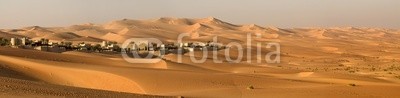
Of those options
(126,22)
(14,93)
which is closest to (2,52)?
(14,93)

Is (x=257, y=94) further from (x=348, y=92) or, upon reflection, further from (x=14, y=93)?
(x=14, y=93)

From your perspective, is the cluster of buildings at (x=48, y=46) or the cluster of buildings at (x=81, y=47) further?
the cluster of buildings at (x=81, y=47)

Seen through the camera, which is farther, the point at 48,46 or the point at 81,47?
the point at 81,47

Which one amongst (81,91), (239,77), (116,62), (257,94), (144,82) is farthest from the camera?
Answer: (116,62)

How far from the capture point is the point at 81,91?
40.3ft

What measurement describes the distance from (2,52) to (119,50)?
18740mm

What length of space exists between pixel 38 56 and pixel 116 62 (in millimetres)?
4025

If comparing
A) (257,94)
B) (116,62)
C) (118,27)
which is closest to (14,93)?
(257,94)

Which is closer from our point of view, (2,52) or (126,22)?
(2,52)

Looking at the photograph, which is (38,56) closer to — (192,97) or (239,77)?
(239,77)

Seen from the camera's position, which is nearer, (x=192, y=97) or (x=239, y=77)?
(x=192, y=97)

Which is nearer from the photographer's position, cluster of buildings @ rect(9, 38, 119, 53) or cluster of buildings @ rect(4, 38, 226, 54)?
cluster of buildings @ rect(9, 38, 119, 53)

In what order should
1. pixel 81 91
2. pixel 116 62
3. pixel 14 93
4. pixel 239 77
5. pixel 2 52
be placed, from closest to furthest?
pixel 14 93, pixel 81 91, pixel 239 77, pixel 2 52, pixel 116 62

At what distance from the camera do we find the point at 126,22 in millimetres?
134500
